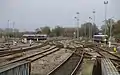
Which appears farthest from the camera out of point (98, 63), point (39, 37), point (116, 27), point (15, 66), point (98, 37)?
point (116, 27)

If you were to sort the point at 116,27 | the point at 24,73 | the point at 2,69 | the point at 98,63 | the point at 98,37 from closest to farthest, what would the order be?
the point at 2,69 → the point at 24,73 → the point at 98,63 → the point at 98,37 → the point at 116,27

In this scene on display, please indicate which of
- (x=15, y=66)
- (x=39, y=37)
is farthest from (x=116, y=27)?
(x=15, y=66)

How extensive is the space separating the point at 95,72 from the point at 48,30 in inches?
5479

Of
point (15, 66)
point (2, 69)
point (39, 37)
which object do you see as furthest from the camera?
point (39, 37)

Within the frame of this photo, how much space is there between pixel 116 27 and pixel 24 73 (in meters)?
82.4

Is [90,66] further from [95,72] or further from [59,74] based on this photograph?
[59,74]

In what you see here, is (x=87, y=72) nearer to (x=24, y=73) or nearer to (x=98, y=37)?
(x=24, y=73)

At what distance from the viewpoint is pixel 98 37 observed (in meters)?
73.6

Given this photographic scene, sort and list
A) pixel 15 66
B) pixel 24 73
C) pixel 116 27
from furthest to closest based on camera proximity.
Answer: pixel 116 27 → pixel 24 73 → pixel 15 66

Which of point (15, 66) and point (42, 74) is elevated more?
point (15, 66)

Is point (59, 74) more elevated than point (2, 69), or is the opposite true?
point (2, 69)

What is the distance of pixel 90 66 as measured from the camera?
12711mm

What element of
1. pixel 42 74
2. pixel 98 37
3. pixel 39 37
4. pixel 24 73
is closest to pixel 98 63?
pixel 42 74

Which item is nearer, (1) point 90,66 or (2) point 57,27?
(1) point 90,66
